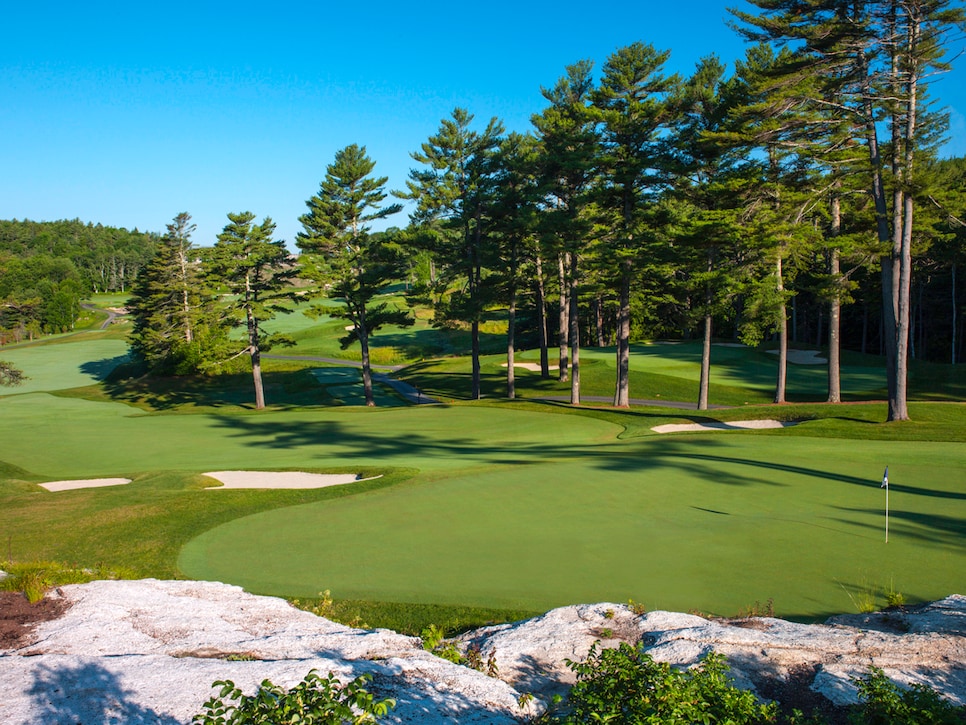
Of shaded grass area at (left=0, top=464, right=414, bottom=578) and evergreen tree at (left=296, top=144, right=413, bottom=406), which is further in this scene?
evergreen tree at (left=296, top=144, right=413, bottom=406)

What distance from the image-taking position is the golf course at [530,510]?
356 inches

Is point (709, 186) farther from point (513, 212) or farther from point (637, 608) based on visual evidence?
point (637, 608)

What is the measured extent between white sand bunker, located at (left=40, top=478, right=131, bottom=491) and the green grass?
0.56 metres

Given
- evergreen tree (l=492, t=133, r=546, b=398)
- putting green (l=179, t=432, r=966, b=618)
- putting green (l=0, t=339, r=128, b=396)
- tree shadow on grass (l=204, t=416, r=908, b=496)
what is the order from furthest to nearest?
putting green (l=0, t=339, r=128, b=396), evergreen tree (l=492, t=133, r=546, b=398), tree shadow on grass (l=204, t=416, r=908, b=496), putting green (l=179, t=432, r=966, b=618)

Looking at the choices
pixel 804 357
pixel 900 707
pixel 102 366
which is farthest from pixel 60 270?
pixel 900 707

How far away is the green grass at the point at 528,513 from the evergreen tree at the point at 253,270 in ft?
55.2

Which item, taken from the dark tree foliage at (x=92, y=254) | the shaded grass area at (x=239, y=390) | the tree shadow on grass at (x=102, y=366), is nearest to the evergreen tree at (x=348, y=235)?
the shaded grass area at (x=239, y=390)

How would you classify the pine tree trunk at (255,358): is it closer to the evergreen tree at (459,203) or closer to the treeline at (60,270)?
the evergreen tree at (459,203)

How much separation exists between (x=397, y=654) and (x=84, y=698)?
270 cm

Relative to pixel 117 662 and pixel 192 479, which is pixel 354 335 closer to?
pixel 192 479

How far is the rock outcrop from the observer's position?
5.52 meters

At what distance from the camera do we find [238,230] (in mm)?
43062

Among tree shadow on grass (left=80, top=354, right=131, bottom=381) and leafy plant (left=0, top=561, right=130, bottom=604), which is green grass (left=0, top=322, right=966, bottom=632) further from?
tree shadow on grass (left=80, top=354, right=131, bottom=381)

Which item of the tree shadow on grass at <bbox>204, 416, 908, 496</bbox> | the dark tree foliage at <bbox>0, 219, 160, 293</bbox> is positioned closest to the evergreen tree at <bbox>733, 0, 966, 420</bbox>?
the tree shadow on grass at <bbox>204, 416, 908, 496</bbox>
